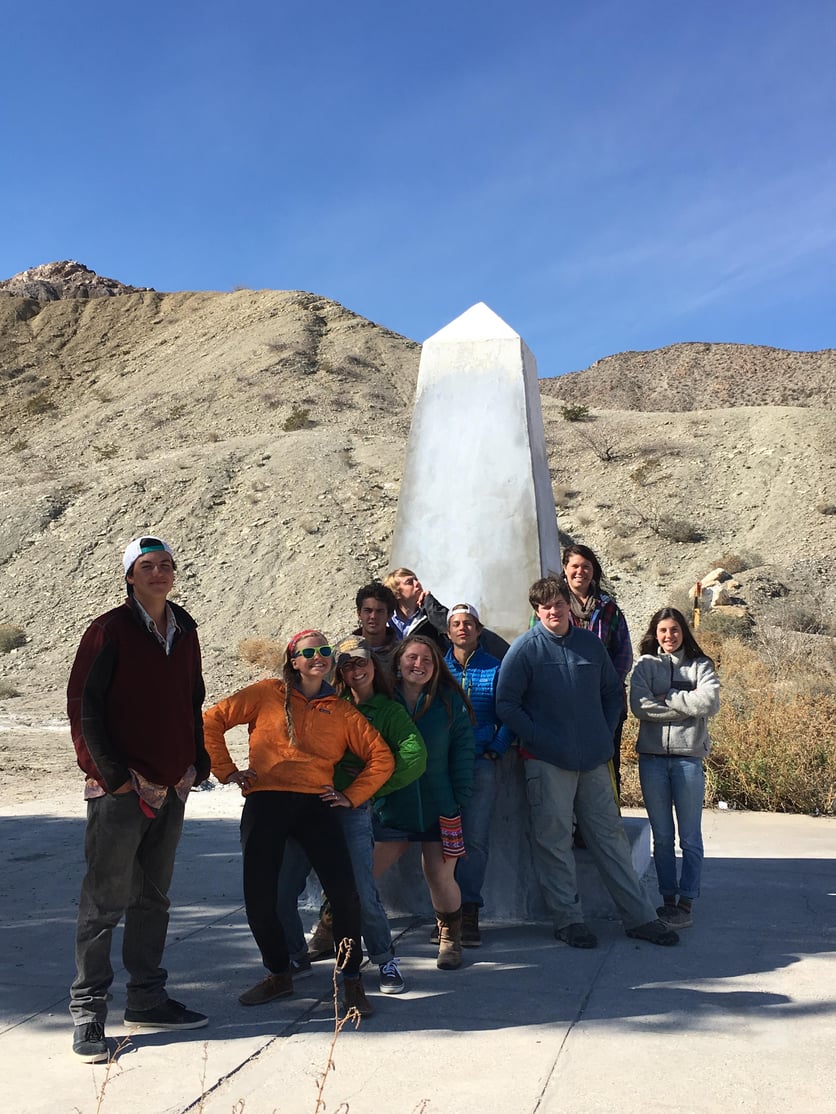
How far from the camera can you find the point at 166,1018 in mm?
3629

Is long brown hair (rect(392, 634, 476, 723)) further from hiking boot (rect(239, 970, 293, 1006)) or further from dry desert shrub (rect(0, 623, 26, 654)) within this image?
dry desert shrub (rect(0, 623, 26, 654))

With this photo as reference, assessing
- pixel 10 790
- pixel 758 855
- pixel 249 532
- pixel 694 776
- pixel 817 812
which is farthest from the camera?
pixel 249 532

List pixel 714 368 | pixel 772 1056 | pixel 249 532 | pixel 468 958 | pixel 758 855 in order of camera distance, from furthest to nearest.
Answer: pixel 714 368, pixel 249 532, pixel 758 855, pixel 468 958, pixel 772 1056

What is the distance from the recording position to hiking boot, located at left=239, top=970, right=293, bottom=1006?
3832mm

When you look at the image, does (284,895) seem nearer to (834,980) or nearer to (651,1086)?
(651,1086)

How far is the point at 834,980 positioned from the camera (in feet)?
13.4

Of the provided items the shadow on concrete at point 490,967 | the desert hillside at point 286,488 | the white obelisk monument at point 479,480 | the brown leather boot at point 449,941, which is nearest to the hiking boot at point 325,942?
the shadow on concrete at point 490,967

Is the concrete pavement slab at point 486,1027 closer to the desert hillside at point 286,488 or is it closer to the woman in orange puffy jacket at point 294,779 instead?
the woman in orange puffy jacket at point 294,779

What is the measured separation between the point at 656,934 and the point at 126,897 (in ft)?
7.46

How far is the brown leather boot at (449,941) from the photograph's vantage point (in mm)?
4223

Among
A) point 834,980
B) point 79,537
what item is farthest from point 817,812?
point 79,537

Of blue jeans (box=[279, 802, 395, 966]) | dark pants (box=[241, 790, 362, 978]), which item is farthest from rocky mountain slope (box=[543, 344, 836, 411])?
dark pants (box=[241, 790, 362, 978])

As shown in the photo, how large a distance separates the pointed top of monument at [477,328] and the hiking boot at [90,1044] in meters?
3.92

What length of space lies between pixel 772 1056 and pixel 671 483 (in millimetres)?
27971
